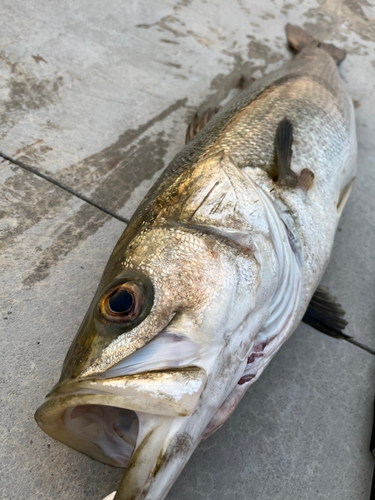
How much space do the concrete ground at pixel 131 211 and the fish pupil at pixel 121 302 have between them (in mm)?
773

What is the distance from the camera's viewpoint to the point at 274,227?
166 centimetres

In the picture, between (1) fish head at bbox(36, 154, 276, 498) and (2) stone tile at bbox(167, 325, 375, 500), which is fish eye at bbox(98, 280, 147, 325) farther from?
(2) stone tile at bbox(167, 325, 375, 500)

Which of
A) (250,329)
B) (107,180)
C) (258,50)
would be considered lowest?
(107,180)

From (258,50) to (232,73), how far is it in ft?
1.71

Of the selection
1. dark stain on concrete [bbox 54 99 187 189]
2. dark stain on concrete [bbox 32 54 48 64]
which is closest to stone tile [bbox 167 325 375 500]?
dark stain on concrete [bbox 54 99 187 189]

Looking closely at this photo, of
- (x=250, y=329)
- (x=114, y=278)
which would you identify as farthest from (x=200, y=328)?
(x=114, y=278)

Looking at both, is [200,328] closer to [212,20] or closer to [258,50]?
[258,50]

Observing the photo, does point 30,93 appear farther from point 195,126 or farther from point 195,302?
point 195,302

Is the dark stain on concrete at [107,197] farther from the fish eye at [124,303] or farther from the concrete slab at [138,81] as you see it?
the fish eye at [124,303]

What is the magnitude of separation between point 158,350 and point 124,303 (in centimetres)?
19

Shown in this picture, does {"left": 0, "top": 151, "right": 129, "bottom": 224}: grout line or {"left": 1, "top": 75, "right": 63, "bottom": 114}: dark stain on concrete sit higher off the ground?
{"left": 1, "top": 75, "right": 63, "bottom": 114}: dark stain on concrete

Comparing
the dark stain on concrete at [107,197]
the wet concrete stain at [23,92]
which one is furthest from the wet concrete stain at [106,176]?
the wet concrete stain at [23,92]

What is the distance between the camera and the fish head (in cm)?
110

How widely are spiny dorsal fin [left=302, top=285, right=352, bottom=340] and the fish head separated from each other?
792 millimetres
